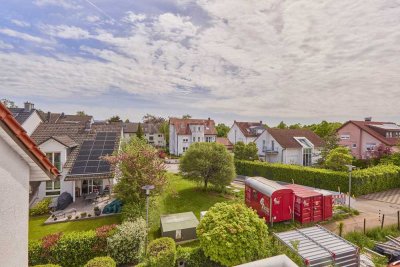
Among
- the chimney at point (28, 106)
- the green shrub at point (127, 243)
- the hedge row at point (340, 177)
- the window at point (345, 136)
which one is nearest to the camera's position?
the green shrub at point (127, 243)

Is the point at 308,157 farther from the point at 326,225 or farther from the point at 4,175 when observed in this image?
the point at 4,175

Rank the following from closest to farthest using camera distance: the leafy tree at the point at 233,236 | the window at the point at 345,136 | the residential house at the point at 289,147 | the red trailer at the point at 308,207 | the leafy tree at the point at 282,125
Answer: the leafy tree at the point at 233,236 → the red trailer at the point at 308,207 → the residential house at the point at 289,147 → the window at the point at 345,136 → the leafy tree at the point at 282,125

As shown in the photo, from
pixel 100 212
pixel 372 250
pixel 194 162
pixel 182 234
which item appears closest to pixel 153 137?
pixel 194 162

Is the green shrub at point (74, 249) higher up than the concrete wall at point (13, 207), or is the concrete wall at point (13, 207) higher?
the concrete wall at point (13, 207)

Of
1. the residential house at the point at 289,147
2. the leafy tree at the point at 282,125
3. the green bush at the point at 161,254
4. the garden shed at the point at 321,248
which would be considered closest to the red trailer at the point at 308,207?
the garden shed at the point at 321,248

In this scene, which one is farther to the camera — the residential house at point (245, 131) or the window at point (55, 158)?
the residential house at point (245, 131)

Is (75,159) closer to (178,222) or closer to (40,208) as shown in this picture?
(40,208)

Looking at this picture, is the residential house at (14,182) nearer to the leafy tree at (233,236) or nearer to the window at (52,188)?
the leafy tree at (233,236)
